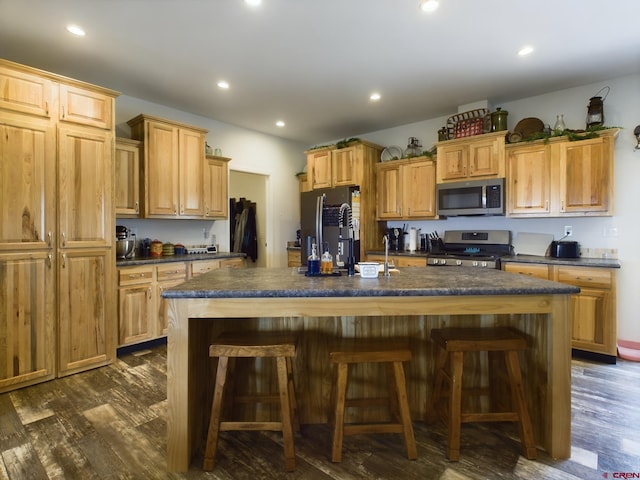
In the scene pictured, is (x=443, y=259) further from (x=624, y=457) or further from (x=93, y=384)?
(x=93, y=384)

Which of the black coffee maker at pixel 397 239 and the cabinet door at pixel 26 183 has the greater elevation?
the cabinet door at pixel 26 183

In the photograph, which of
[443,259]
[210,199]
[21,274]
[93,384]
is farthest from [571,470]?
[210,199]

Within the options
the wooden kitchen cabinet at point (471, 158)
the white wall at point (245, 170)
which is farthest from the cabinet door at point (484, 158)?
the white wall at point (245, 170)

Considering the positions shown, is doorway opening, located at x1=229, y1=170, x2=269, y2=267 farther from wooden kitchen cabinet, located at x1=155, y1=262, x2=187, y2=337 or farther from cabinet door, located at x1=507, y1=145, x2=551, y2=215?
cabinet door, located at x1=507, y1=145, x2=551, y2=215

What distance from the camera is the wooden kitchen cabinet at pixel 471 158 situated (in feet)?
12.6

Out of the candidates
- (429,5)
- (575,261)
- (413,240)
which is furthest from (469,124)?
(429,5)

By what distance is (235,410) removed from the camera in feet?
6.77

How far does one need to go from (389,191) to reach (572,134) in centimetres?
213

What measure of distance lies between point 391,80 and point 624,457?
3.40 meters

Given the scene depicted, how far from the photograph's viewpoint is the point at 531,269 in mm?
3438

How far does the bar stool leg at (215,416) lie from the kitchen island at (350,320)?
110 mm

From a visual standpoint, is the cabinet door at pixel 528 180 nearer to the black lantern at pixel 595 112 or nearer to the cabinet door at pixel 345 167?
the black lantern at pixel 595 112

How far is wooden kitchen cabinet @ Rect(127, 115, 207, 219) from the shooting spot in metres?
3.67

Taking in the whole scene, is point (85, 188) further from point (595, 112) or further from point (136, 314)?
point (595, 112)
